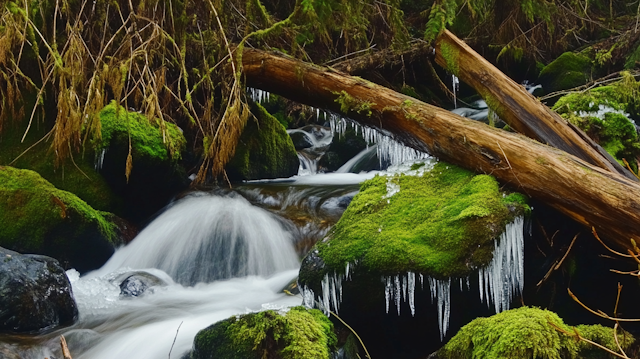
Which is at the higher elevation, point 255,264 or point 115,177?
point 115,177

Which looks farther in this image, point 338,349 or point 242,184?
point 242,184

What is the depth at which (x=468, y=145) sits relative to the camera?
4.54 metres

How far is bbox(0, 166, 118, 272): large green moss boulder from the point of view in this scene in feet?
18.3

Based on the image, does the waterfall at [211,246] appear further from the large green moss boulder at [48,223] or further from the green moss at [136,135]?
the green moss at [136,135]

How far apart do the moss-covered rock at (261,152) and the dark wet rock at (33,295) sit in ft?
11.7

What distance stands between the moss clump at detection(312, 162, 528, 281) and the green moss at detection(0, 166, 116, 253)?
290 cm

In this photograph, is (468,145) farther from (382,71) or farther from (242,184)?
(382,71)

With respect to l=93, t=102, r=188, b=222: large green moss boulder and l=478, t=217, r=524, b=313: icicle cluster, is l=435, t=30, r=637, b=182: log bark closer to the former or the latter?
l=478, t=217, r=524, b=313: icicle cluster

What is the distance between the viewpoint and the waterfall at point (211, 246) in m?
5.77

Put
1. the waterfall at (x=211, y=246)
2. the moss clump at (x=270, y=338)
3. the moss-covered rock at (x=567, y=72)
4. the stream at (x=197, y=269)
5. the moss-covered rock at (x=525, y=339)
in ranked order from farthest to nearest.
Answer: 1. the moss-covered rock at (x=567, y=72)
2. the waterfall at (x=211, y=246)
3. the stream at (x=197, y=269)
4. the moss clump at (x=270, y=338)
5. the moss-covered rock at (x=525, y=339)

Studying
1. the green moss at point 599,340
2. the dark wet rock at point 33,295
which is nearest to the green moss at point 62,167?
the dark wet rock at point 33,295

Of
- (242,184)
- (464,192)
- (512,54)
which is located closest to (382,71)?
(512,54)

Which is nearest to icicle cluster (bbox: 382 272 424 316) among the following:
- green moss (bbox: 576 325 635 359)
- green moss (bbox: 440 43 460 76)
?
green moss (bbox: 576 325 635 359)

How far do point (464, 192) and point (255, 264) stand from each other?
99.2 inches
